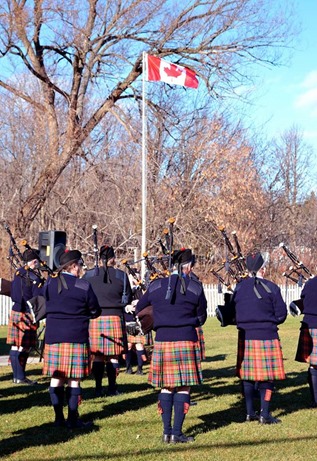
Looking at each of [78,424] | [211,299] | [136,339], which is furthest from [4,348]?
[211,299]

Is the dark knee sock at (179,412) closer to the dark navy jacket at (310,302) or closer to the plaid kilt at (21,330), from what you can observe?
the dark navy jacket at (310,302)

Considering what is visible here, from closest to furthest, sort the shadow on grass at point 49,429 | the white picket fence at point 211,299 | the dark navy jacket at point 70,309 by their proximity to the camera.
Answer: the shadow on grass at point 49,429, the dark navy jacket at point 70,309, the white picket fence at point 211,299

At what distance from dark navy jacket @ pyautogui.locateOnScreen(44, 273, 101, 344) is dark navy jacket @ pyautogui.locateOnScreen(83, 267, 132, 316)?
1.79 meters

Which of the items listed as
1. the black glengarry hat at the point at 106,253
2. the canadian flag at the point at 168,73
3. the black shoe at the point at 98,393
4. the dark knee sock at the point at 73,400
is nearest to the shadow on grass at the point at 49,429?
the dark knee sock at the point at 73,400

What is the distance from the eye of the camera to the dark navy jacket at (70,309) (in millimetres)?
6496

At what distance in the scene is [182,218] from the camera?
24.1 meters

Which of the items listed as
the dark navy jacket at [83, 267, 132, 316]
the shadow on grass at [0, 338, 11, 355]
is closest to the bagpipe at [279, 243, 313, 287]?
the dark navy jacket at [83, 267, 132, 316]

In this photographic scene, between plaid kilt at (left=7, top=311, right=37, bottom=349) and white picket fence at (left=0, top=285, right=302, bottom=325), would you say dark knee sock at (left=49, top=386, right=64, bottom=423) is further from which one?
white picket fence at (left=0, top=285, right=302, bottom=325)

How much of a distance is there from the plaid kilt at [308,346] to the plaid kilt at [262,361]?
0.78 m

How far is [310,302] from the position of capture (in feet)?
25.2

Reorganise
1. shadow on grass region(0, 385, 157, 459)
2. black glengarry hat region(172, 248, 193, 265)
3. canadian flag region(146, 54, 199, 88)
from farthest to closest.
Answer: canadian flag region(146, 54, 199, 88) < black glengarry hat region(172, 248, 193, 265) < shadow on grass region(0, 385, 157, 459)

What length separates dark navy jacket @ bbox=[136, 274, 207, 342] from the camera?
6.22 metres

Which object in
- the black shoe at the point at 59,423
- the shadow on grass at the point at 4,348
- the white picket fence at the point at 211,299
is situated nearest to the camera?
the black shoe at the point at 59,423

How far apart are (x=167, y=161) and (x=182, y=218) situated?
2000 millimetres
